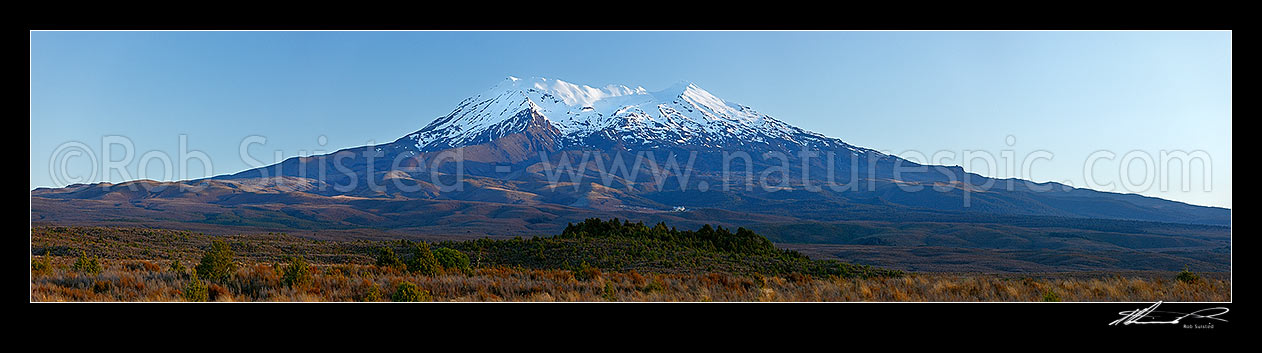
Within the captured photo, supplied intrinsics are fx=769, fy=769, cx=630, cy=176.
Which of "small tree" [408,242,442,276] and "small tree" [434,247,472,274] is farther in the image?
"small tree" [434,247,472,274]

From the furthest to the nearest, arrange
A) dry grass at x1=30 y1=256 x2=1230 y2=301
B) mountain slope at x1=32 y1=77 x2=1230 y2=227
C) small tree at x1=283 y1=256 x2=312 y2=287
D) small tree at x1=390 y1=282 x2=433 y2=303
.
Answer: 1. mountain slope at x1=32 y1=77 x2=1230 y2=227
2. small tree at x1=283 y1=256 x2=312 y2=287
3. dry grass at x1=30 y1=256 x2=1230 y2=301
4. small tree at x1=390 y1=282 x2=433 y2=303

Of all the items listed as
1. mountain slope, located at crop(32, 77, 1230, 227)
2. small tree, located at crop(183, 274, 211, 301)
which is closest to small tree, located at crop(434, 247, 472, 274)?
small tree, located at crop(183, 274, 211, 301)

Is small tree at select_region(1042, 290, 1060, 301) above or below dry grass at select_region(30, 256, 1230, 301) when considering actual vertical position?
above

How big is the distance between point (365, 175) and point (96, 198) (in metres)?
62.3

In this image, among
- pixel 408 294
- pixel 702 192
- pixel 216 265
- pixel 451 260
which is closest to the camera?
pixel 408 294

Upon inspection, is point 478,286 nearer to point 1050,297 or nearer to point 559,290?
point 559,290
